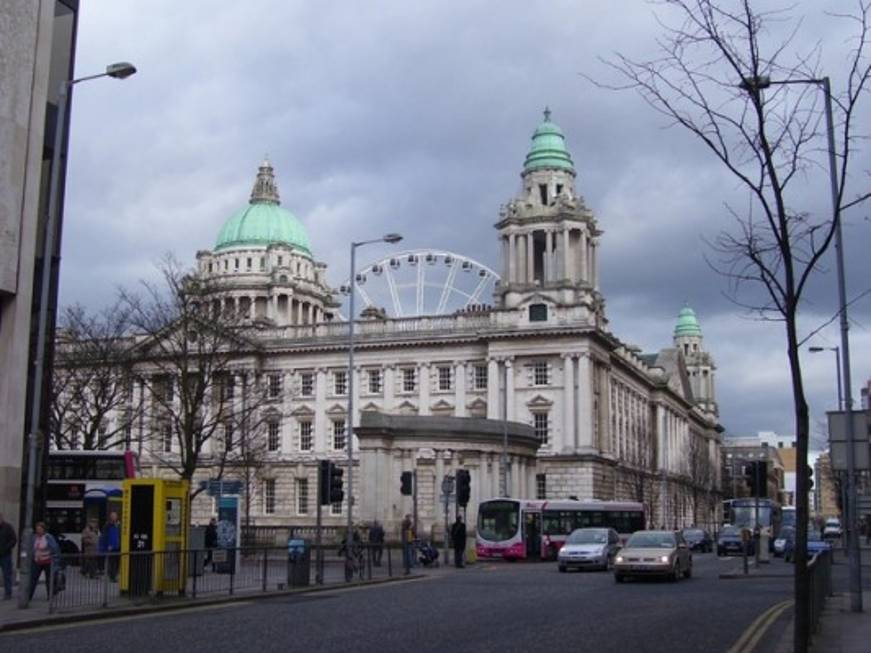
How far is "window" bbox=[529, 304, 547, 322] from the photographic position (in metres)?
81.6

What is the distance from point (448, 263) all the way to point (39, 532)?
74228mm

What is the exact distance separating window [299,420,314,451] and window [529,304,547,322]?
2014cm

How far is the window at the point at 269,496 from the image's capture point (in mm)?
86312

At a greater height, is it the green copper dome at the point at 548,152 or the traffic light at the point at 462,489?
the green copper dome at the point at 548,152

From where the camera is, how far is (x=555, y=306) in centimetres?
8131

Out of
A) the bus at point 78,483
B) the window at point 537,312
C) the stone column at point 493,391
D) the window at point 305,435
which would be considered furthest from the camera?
the window at point 305,435

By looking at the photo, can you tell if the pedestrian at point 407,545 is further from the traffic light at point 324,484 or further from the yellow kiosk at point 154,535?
the yellow kiosk at point 154,535

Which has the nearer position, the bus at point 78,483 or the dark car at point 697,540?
the bus at point 78,483

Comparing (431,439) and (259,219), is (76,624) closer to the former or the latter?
(431,439)

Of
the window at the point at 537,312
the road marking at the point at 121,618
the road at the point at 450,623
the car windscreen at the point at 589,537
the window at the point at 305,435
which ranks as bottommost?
the road marking at the point at 121,618

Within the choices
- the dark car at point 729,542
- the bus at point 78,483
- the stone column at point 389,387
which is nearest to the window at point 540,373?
the stone column at point 389,387

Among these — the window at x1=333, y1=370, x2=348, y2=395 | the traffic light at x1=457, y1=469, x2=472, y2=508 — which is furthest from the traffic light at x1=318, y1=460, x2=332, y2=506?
the window at x1=333, y1=370, x2=348, y2=395

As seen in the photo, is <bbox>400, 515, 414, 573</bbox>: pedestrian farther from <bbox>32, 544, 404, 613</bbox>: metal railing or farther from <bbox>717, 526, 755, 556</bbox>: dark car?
<bbox>717, 526, 755, 556</bbox>: dark car

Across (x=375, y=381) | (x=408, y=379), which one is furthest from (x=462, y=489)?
(x=375, y=381)
